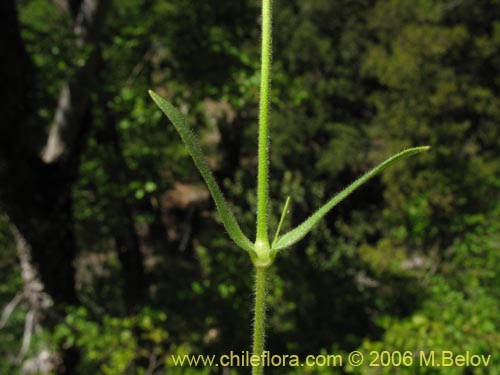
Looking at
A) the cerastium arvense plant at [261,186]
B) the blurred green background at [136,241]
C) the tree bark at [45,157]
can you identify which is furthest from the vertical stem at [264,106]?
the tree bark at [45,157]

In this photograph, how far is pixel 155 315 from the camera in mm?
3852

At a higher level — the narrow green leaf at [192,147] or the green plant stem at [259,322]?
the narrow green leaf at [192,147]

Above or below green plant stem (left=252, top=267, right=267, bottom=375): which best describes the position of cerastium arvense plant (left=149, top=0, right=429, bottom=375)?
above

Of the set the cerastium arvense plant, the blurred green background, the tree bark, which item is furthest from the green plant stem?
the tree bark

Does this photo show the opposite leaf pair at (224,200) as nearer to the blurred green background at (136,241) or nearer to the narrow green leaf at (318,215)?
the narrow green leaf at (318,215)

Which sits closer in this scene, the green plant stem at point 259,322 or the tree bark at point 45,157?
the green plant stem at point 259,322

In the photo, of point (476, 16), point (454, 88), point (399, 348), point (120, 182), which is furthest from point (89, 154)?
point (476, 16)

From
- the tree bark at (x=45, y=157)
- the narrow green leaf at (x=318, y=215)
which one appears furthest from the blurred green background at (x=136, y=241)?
the narrow green leaf at (x=318, y=215)

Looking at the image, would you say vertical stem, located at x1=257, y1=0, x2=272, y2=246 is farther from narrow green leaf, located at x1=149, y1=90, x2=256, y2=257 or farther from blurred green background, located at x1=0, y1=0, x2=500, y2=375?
blurred green background, located at x1=0, y1=0, x2=500, y2=375

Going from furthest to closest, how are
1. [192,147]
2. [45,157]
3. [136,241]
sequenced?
1. [136,241]
2. [45,157]
3. [192,147]

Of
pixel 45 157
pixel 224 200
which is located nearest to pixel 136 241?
pixel 45 157

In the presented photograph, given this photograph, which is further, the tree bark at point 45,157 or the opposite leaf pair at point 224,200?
the tree bark at point 45,157

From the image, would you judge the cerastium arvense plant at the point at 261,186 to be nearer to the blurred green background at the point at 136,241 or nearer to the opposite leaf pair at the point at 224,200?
the opposite leaf pair at the point at 224,200

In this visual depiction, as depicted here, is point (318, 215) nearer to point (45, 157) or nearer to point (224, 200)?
point (224, 200)
